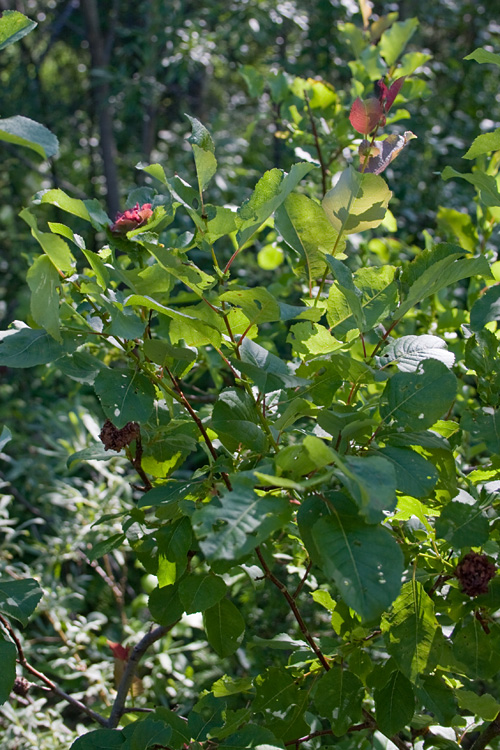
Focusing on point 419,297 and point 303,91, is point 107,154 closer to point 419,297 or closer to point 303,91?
point 303,91

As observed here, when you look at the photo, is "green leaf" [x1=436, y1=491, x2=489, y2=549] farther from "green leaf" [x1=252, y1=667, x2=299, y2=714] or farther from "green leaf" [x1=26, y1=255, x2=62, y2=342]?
"green leaf" [x1=26, y1=255, x2=62, y2=342]

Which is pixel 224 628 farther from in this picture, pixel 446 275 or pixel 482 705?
pixel 446 275

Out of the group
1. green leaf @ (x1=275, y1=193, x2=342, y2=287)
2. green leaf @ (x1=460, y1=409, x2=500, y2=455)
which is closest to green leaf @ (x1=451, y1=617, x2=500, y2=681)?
green leaf @ (x1=460, y1=409, x2=500, y2=455)

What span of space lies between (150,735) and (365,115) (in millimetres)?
713

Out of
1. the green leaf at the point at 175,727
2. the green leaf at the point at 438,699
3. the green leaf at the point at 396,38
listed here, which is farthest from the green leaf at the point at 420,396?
the green leaf at the point at 396,38

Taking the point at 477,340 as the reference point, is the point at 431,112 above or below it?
below

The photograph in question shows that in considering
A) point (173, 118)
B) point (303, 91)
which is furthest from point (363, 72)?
point (173, 118)

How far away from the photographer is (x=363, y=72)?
1.35m

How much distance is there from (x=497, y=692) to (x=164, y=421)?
1.21m

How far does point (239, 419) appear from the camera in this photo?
0.67 meters

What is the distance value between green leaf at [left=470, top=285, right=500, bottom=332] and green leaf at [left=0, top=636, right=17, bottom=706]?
580 millimetres

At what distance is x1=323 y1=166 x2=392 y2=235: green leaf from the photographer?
2.15 ft

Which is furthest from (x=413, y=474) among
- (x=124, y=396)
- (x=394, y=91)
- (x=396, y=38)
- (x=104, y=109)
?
(x=104, y=109)

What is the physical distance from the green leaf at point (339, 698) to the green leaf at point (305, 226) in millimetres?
468
